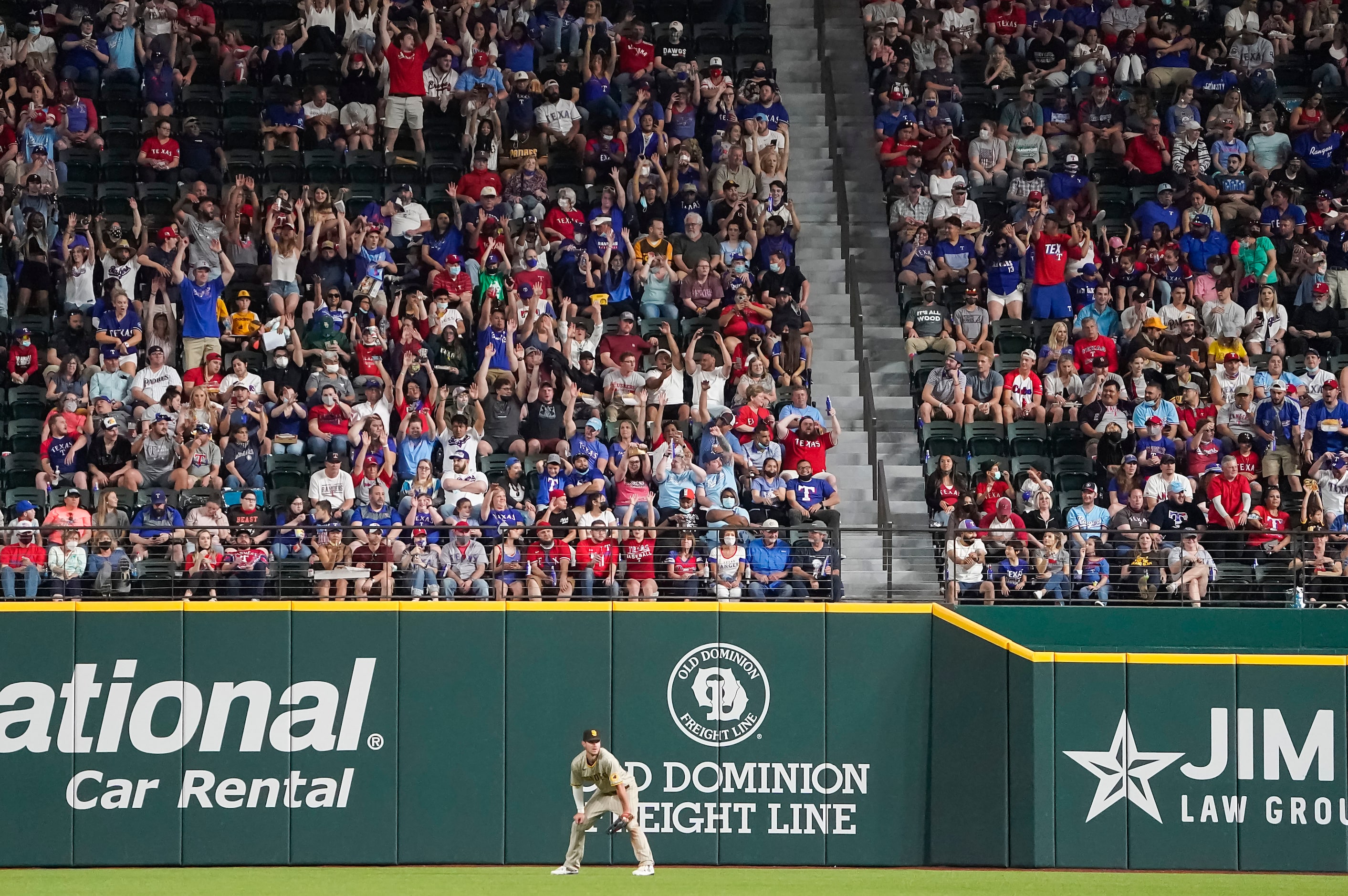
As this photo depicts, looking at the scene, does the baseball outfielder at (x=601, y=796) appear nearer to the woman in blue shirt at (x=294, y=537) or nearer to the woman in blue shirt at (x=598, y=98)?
the woman in blue shirt at (x=294, y=537)

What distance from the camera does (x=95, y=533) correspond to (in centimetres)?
1903

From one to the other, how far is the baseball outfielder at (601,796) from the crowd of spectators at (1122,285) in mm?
4150

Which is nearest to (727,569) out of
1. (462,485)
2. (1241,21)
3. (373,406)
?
(462,485)

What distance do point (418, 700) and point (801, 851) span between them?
4.11 meters

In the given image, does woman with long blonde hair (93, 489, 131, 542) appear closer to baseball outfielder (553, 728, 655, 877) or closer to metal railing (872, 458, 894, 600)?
baseball outfielder (553, 728, 655, 877)

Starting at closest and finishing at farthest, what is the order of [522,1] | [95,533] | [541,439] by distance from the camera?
[95,533]
[541,439]
[522,1]

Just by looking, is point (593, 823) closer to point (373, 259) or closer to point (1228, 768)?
point (1228, 768)

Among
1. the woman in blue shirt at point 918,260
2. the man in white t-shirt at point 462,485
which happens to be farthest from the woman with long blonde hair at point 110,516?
the woman in blue shirt at point 918,260

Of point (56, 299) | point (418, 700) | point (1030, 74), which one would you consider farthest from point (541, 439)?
point (1030, 74)

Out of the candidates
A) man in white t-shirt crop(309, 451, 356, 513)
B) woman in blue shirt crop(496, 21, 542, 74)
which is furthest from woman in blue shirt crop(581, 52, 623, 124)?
man in white t-shirt crop(309, 451, 356, 513)

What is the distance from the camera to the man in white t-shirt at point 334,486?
19.8m

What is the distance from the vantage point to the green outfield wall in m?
18.6

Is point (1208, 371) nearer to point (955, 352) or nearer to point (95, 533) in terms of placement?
point (955, 352)

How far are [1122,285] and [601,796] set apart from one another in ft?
33.5
